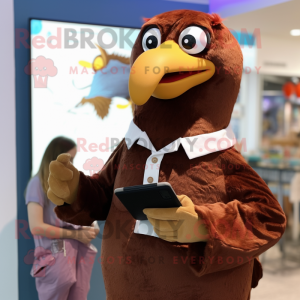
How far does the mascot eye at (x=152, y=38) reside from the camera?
123 centimetres

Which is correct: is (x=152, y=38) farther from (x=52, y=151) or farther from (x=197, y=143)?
(x=52, y=151)

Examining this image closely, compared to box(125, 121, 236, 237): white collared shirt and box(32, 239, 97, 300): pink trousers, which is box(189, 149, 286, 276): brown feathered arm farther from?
box(32, 239, 97, 300): pink trousers

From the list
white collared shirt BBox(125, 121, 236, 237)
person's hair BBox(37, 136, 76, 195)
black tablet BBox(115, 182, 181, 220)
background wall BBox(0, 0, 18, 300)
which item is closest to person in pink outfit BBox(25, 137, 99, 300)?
person's hair BBox(37, 136, 76, 195)

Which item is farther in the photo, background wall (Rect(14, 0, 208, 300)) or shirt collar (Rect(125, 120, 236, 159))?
background wall (Rect(14, 0, 208, 300))

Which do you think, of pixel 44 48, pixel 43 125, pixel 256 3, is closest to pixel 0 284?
pixel 43 125

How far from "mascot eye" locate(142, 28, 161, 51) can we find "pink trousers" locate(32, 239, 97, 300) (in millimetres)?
1165

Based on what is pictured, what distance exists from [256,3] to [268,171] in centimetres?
244

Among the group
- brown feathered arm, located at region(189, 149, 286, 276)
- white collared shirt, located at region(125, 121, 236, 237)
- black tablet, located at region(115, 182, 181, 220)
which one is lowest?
brown feathered arm, located at region(189, 149, 286, 276)

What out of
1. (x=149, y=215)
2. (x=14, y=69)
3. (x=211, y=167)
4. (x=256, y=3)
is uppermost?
(x=256, y=3)

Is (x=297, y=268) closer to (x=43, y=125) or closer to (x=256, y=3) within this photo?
(x=256, y=3)

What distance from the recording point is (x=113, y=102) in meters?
2.28

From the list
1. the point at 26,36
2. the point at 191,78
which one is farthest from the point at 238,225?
the point at 26,36

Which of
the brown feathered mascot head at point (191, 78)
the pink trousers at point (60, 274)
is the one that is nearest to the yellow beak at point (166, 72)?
the brown feathered mascot head at point (191, 78)

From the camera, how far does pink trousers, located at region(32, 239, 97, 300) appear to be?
6.15 ft
